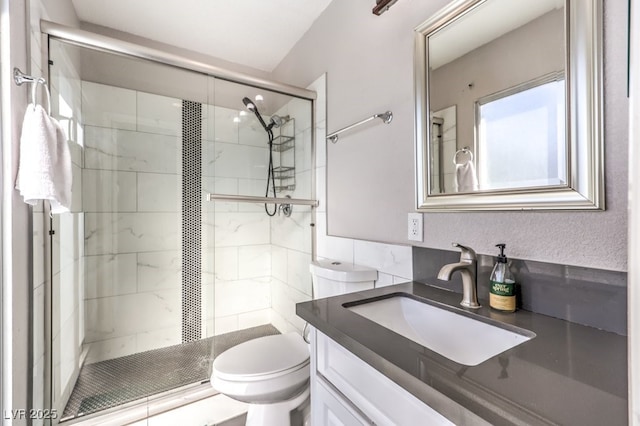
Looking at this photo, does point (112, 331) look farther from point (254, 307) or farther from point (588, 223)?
point (588, 223)

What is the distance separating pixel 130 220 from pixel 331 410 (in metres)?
1.85

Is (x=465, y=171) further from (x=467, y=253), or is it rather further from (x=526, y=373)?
(x=526, y=373)

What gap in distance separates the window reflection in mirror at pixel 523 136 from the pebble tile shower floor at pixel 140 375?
74.4 inches

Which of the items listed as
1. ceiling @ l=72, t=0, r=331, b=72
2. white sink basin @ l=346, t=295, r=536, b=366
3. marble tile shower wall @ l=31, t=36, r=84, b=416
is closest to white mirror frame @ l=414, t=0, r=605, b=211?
white sink basin @ l=346, t=295, r=536, b=366

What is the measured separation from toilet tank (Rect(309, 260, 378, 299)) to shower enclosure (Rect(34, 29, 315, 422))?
22.6 inches

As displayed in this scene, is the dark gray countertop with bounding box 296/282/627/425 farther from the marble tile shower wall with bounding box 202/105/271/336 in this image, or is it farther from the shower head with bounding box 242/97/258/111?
the shower head with bounding box 242/97/258/111

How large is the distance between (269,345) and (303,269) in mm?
606

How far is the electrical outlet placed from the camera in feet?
3.65

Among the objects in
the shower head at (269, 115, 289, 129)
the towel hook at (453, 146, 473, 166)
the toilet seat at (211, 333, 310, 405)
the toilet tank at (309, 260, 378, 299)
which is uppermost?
the shower head at (269, 115, 289, 129)

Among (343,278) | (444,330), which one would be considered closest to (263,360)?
(343,278)

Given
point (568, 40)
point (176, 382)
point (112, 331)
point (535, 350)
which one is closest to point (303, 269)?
point (176, 382)

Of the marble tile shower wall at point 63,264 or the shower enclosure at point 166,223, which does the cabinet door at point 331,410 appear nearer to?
the shower enclosure at point 166,223

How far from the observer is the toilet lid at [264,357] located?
4.22ft

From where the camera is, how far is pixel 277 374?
4.16 feet
